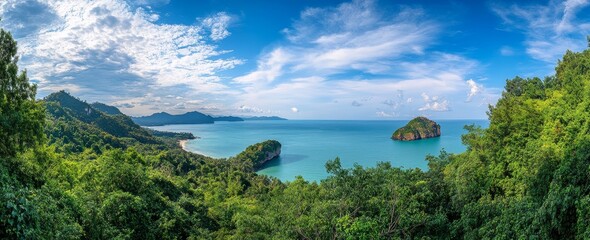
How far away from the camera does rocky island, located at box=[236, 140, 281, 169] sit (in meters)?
92.6

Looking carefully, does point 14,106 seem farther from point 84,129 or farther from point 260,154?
point 84,129

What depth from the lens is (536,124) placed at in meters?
17.3

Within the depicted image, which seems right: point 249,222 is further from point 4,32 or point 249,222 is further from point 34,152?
point 4,32

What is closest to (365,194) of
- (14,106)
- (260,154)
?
(14,106)

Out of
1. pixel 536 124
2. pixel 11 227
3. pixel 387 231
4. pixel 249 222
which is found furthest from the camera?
pixel 536 124

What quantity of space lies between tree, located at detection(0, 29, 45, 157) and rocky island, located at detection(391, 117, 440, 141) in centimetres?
12347

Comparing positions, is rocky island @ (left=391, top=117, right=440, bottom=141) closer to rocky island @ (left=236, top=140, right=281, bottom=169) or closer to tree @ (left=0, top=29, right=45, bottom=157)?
rocky island @ (left=236, top=140, right=281, bottom=169)

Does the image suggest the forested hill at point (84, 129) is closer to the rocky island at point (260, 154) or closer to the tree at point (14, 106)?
the rocky island at point (260, 154)

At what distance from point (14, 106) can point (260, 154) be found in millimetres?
83086

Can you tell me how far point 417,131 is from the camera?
5074 inches

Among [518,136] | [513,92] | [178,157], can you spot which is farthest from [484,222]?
[178,157]

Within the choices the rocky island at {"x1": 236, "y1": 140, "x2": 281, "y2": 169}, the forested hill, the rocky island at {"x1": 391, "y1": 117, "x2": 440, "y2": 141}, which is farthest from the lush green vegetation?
the rocky island at {"x1": 391, "y1": 117, "x2": 440, "y2": 141}

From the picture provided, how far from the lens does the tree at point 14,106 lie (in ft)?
38.7

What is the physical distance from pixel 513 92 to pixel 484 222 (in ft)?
99.6
